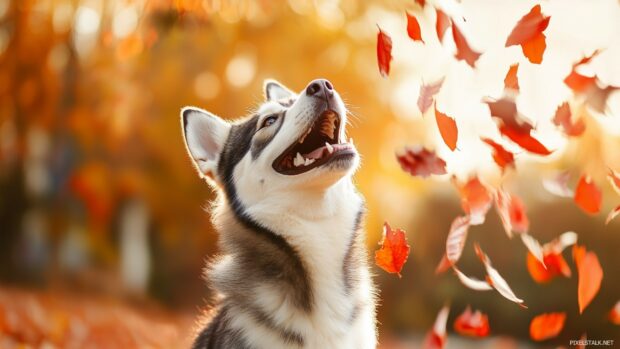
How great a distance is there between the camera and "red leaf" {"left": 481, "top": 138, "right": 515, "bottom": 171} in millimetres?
3453

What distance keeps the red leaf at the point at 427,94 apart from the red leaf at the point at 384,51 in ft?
0.68

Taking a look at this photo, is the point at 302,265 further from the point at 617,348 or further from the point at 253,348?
the point at 617,348

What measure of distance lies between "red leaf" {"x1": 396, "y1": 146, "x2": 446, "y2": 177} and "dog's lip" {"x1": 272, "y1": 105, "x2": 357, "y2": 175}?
537 mm

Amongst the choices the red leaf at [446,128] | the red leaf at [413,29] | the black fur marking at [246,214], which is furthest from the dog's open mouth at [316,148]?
the red leaf at [413,29]

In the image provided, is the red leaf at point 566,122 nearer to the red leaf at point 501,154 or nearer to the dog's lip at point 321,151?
the red leaf at point 501,154

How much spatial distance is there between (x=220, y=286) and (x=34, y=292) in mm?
11525

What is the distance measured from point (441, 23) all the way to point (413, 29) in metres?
0.13

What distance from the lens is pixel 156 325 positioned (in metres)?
12.7

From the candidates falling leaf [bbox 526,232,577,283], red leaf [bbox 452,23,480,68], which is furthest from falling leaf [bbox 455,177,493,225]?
red leaf [bbox 452,23,480,68]

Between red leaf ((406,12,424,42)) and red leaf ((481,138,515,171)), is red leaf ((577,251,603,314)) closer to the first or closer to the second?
red leaf ((481,138,515,171))

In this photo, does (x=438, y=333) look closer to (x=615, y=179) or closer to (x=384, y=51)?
(x=615, y=179)

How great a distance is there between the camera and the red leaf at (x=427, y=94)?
323 cm

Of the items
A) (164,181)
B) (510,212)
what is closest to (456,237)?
A: (510,212)

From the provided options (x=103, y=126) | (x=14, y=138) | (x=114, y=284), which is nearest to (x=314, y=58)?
(x=103, y=126)
